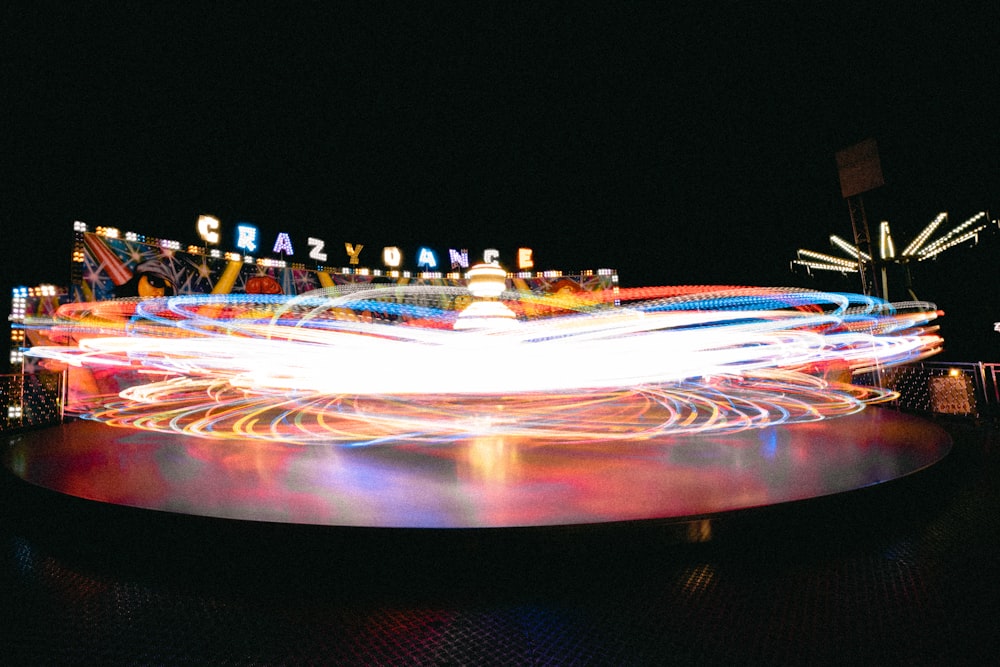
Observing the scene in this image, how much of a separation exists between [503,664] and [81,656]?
61.5 inches

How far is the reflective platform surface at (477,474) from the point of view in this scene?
2852mm

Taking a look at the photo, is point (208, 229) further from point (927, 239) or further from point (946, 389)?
point (927, 239)

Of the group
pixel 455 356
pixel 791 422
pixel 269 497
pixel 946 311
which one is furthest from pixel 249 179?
pixel 946 311

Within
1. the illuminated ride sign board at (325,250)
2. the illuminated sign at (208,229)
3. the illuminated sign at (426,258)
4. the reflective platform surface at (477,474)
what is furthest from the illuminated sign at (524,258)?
the reflective platform surface at (477,474)

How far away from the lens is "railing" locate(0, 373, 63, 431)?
646 centimetres

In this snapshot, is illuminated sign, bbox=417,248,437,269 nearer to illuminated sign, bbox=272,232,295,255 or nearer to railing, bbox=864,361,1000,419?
illuminated sign, bbox=272,232,295,255

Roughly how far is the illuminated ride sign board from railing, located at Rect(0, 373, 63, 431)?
20.7ft

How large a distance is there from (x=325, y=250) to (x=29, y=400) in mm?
9518

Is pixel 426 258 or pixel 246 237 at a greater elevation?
pixel 246 237

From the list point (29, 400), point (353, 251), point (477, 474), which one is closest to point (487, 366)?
point (477, 474)

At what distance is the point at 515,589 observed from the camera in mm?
2436

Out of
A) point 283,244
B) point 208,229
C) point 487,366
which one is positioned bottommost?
point 487,366

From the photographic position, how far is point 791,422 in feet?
18.9

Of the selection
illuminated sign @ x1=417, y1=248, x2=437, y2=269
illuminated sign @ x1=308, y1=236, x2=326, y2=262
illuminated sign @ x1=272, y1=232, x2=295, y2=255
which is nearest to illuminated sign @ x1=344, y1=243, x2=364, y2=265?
illuminated sign @ x1=308, y1=236, x2=326, y2=262
